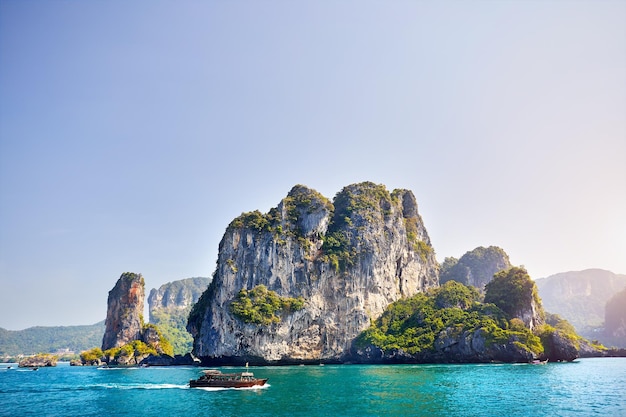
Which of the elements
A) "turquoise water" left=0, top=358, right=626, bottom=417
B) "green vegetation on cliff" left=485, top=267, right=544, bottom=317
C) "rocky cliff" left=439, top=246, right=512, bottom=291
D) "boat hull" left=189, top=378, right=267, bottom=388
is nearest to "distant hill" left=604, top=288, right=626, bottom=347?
"rocky cliff" left=439, top=246, right=512, bottom=291

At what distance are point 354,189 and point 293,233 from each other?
842 inches

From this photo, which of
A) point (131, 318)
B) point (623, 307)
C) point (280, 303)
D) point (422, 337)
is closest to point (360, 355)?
point (422, 337)

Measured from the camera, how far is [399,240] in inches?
4240

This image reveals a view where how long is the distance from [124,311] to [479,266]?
108229 millimetres

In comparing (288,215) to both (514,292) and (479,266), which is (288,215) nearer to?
(514,292)

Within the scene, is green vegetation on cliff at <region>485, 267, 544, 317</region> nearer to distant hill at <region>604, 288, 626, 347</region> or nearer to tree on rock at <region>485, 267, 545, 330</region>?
tree on rock at <region>485, 267, 545, 330</region>

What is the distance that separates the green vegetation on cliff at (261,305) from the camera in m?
79.0

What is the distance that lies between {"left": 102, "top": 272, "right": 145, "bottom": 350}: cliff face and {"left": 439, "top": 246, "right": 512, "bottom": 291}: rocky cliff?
9505cm

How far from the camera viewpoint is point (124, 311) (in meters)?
113

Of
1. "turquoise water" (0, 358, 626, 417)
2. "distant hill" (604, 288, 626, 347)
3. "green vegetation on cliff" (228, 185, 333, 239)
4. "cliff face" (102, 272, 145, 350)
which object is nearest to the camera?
"turquoise water" (0, 358, 626, 417)

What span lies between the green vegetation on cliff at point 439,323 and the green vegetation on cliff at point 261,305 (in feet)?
52.5

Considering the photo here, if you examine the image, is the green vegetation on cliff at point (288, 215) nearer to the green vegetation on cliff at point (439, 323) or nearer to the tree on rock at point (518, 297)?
the green vegetation on cliff at point (439, 323)

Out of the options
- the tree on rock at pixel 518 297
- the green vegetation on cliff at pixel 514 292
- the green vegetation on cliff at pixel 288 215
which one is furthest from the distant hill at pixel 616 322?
the green vegetation on cliff at pixel 288 215

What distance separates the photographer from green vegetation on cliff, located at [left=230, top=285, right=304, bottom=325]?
7900 cm
